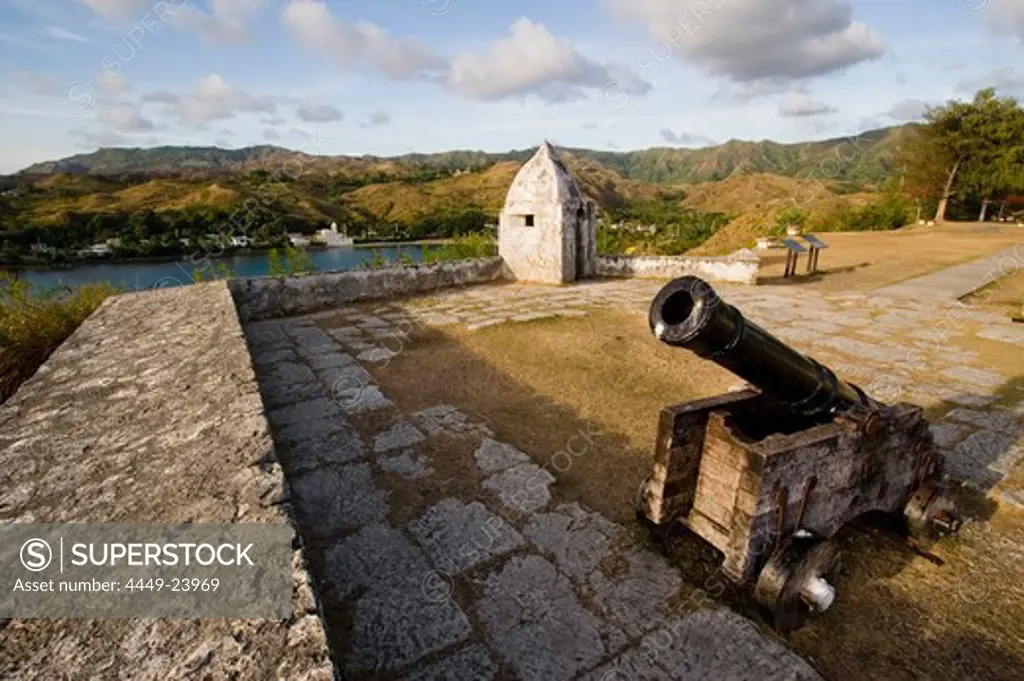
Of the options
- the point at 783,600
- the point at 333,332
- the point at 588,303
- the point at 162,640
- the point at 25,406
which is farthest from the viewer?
the point at 588,303

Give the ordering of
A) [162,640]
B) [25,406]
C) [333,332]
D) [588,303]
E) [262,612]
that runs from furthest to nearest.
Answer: [588,303], [333,332], [25,406], [262,612], [162,640]

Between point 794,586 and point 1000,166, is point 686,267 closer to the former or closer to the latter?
point 794,586

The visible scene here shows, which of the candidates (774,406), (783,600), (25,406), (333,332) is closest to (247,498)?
(25,406)

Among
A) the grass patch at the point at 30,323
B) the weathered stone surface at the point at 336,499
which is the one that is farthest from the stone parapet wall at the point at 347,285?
the weathered stone surface at the point at 336,499

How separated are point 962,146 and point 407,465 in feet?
115

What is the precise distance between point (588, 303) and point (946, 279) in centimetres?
891

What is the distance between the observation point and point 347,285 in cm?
871

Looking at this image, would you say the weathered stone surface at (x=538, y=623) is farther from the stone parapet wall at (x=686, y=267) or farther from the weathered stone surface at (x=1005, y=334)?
the stone parapet wall at (x=686, y=267)

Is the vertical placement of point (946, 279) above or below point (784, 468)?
below

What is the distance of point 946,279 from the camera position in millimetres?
11055

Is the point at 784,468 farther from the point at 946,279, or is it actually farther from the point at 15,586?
the point at 946,279

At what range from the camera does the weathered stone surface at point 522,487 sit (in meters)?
2.96

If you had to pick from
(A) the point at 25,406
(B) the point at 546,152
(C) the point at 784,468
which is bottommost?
(C) the point at 784,468

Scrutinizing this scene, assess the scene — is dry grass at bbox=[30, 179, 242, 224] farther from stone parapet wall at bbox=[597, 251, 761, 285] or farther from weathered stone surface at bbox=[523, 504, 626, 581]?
weathered stone surface at bbox=[523, 504, 626, 581]
